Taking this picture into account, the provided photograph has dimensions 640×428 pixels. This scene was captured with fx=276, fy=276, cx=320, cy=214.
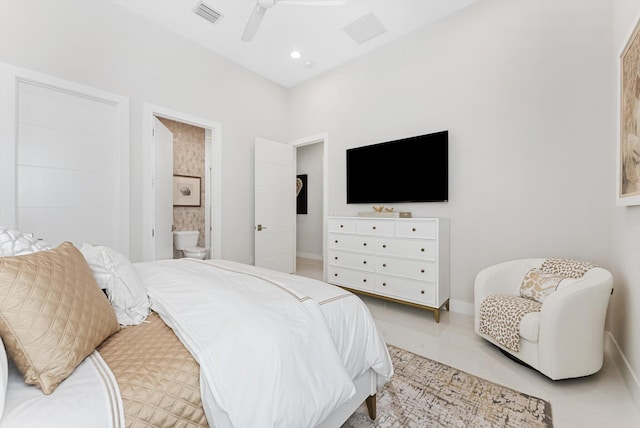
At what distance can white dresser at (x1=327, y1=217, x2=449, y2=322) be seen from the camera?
2.74 m

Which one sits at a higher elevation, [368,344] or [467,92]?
[467,92]

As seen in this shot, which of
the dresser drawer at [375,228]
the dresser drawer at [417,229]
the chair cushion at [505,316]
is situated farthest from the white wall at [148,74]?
the chair cushion at [505,316]

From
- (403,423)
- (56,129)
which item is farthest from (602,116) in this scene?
(56,129)

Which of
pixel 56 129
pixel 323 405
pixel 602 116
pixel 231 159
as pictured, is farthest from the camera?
pixel 231 159

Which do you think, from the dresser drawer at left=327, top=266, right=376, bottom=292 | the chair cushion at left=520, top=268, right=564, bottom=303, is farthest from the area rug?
the dresser drawer at left=327, top=266, right=376, bottom=292

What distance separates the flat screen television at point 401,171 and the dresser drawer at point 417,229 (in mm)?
435

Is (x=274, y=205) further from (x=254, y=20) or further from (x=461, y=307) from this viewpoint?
(x=461, y=307)

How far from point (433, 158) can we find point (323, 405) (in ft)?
9.05

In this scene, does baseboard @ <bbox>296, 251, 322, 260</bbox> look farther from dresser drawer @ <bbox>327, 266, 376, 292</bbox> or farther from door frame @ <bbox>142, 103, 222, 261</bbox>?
door frame @ <bbox>142, 103, 222, 261</bbox>

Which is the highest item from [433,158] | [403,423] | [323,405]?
[433,158]

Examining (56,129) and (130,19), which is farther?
(130,19)

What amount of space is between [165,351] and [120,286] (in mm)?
513

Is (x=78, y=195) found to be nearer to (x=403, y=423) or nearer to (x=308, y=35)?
(x=308, y=35)

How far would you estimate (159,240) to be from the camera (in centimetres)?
330
